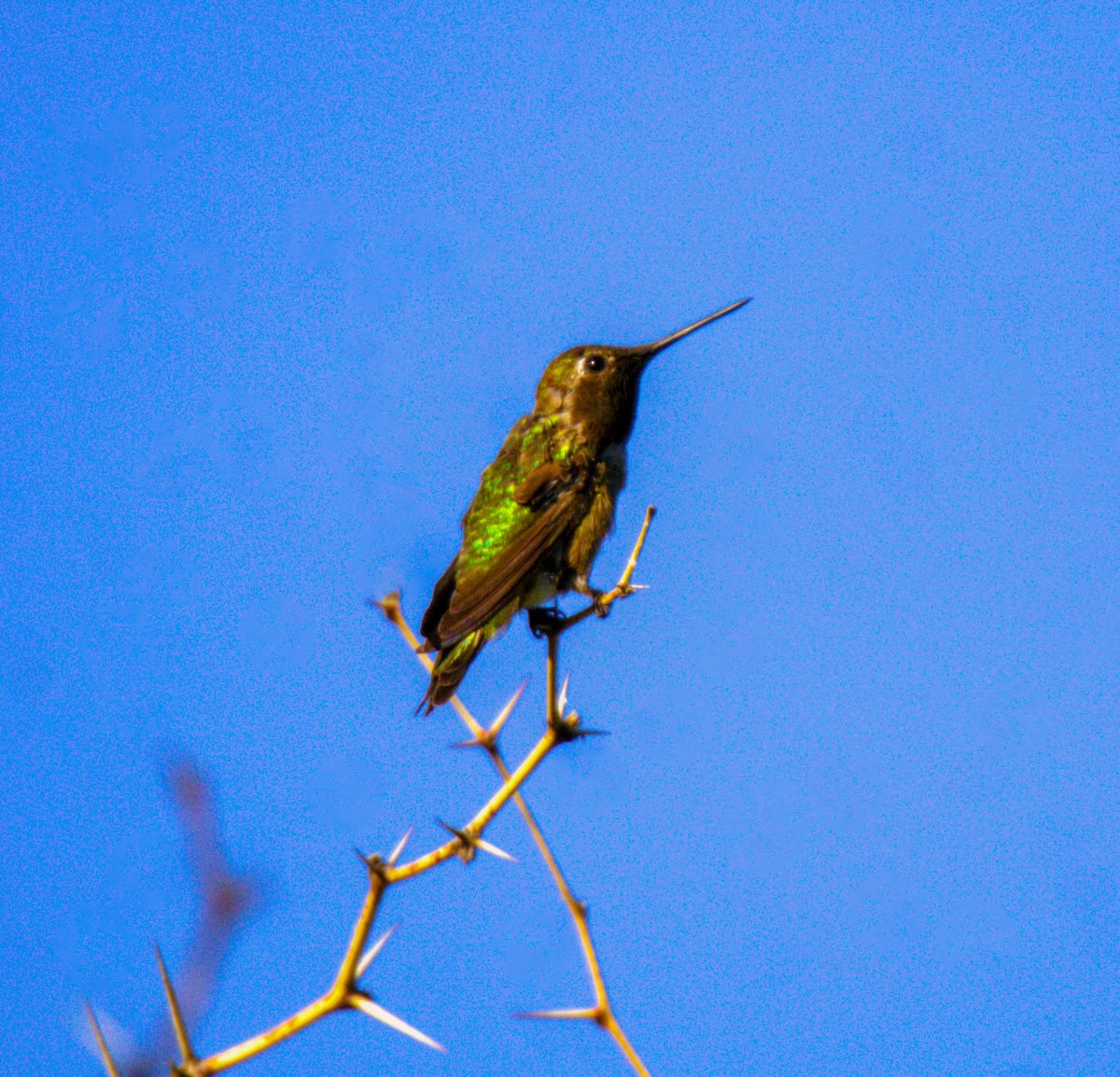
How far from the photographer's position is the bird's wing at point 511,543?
6.00 m

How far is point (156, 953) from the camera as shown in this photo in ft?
7.39

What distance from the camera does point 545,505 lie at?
267 inches

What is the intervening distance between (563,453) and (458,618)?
57.1 inches

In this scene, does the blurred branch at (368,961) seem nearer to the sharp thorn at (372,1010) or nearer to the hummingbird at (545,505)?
the sharp thorn at (372,1010)

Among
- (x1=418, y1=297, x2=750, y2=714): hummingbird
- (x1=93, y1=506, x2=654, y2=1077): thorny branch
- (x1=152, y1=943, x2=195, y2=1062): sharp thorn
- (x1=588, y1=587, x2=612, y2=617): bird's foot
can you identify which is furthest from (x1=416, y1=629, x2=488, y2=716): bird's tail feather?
(x1=152, y1=943, x2=195, y2=1062): sharp thorn

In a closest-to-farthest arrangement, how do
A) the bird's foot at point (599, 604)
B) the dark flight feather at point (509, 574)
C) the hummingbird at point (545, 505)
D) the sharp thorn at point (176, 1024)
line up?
the sharp thorn at point (176, 1024), the bird's foot at point (599, 604), the dark flight feather at point (509, 574), the hummingbird at point (545, 505)

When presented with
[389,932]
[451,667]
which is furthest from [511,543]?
[389,932]

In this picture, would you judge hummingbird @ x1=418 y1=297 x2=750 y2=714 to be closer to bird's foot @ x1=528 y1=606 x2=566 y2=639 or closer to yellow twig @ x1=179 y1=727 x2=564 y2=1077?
bird's foot @ x1=528 y1=606 x2=566 y2=639

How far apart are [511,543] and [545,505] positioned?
321 millimetres

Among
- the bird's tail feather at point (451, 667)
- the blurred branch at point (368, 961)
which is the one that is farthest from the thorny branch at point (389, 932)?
the bird's tail feather at point (451, 667)

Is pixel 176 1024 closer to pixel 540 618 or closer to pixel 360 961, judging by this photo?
pixel 360 961

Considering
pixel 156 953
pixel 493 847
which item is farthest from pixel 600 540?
pixel 156 953

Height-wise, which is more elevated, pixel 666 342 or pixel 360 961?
pixel 666 342

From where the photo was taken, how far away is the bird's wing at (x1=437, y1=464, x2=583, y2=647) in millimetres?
6004
